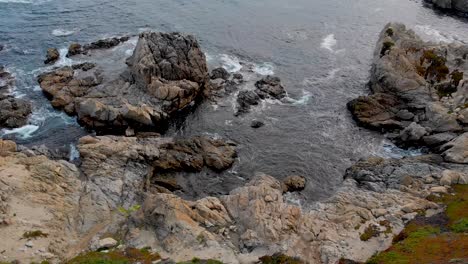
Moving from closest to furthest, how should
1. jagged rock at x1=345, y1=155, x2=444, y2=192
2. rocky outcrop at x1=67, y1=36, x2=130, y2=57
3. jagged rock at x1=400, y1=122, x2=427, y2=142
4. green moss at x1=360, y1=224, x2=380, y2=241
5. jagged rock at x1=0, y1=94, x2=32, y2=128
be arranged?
1. green moss at x1=360, y1=224, x2=380, y2=241
2. jagged rock at x1=345, y1=155, x2=444, y2=192
3. jagged rock at x1=400, y1=122, x2=427, y2=142
4. jagged rock at x1=0, y1=94, x2=32, y2=128
5. rocky outcrop at x1=67, y1=36, x2=130, y2=57

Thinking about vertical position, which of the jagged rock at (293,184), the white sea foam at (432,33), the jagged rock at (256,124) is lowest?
the jagged rock at (293,184)

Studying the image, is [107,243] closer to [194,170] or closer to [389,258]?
[194,170]

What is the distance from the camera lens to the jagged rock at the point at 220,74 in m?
85.6

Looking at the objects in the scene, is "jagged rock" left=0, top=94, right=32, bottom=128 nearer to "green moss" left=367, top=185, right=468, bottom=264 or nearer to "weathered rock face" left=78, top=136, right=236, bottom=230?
"weathered rock face" left=78, top=136, right=236, bottom=230

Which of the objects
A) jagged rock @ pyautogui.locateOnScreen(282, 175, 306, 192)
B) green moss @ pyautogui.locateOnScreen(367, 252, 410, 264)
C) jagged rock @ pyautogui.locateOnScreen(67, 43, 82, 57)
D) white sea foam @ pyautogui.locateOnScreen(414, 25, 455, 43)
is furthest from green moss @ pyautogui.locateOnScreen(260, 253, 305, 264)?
white sea foam @ pyautogui.locateOnScreen(414, 25, 455, 43)

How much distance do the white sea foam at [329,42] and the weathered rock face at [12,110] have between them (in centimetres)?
5687

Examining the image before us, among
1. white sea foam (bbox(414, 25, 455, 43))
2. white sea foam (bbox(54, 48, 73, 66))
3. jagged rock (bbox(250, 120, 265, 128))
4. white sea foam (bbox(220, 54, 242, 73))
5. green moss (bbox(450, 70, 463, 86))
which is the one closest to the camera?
jagged rock (bbox(250, 120, 265, 128))

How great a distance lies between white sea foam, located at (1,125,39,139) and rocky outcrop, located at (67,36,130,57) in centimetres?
2369

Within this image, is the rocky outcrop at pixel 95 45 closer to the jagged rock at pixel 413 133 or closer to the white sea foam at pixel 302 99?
the white sea foam at pixel 302 99

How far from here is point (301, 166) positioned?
65.1 m

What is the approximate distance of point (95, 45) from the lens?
309ft

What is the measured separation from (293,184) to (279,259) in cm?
1773

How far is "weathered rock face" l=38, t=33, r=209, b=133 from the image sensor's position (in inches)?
2776

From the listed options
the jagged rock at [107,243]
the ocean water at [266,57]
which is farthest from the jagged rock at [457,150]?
the jagged rock at [107,243]
